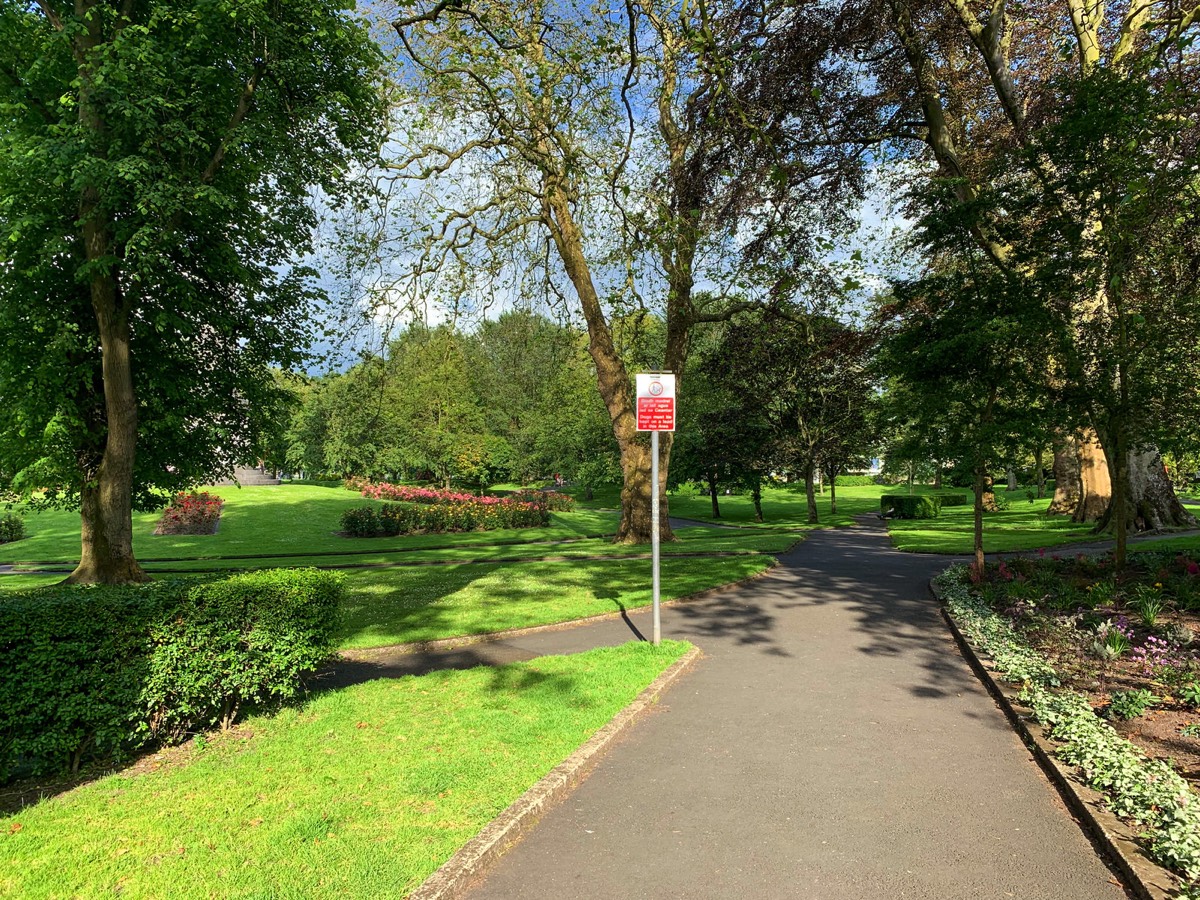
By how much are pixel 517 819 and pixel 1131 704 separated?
193 inches

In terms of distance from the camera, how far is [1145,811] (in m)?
3.66

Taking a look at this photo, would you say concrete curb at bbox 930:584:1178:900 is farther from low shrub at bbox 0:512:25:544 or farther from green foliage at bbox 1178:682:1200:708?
low shrub at bbox 0:512:25:544

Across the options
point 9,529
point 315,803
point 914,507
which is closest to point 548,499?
point 914,507

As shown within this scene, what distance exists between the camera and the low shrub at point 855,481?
236 ft

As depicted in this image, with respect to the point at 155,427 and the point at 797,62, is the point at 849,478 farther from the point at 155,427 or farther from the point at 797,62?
the point at 155,427

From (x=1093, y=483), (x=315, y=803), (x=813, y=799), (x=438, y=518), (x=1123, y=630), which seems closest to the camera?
(x=315, y=803)

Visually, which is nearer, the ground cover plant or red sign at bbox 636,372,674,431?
the ground cover plant

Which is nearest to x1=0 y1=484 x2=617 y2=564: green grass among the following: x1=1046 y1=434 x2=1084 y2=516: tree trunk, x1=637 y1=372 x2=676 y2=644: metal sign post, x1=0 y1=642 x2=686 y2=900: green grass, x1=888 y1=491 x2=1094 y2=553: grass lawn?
x1=888 y1=491 x2=1094 y2=553: grass lawn

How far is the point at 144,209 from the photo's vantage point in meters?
7.82

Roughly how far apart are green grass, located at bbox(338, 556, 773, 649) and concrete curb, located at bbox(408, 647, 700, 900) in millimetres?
3964

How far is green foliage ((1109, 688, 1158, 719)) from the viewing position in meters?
5.09

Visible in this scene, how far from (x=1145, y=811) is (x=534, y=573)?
11.2 m

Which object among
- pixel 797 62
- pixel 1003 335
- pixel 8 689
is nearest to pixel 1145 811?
pixel 8 689

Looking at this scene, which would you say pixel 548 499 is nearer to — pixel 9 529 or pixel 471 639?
pixel 9 529
